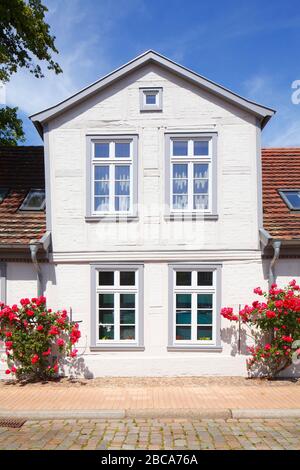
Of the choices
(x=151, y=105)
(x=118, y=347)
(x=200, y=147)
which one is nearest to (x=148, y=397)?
(x=118, y=347)

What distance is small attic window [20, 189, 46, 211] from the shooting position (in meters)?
9.73

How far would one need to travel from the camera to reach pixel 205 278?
29.1 ft

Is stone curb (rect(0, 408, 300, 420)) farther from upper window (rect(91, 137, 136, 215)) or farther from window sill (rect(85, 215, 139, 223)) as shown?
upper window (rect(91, 137, 136, 215))

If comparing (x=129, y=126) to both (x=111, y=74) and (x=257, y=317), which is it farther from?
(x=257, y=317)

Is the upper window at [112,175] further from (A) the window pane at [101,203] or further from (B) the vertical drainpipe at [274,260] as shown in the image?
(B) the vertical drainpipe at [274,260]

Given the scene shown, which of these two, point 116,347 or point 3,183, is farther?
point 3,183

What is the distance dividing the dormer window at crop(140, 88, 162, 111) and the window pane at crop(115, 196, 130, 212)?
2231mm

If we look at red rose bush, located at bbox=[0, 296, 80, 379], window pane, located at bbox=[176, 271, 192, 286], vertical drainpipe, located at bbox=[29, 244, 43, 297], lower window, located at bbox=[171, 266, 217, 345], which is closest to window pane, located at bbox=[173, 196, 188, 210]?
lower window, located at bbox=[171, 266, 217, 345]

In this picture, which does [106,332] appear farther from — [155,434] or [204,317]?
[155,434]

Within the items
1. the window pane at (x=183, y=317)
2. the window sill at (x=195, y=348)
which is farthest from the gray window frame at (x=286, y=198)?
the window sill at (x=195, y=348)

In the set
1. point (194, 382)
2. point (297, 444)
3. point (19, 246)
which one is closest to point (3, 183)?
point (19, 246)

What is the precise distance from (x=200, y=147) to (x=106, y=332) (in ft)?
16.5

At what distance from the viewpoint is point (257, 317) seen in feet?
28.4

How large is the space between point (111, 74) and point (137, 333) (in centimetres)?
624
